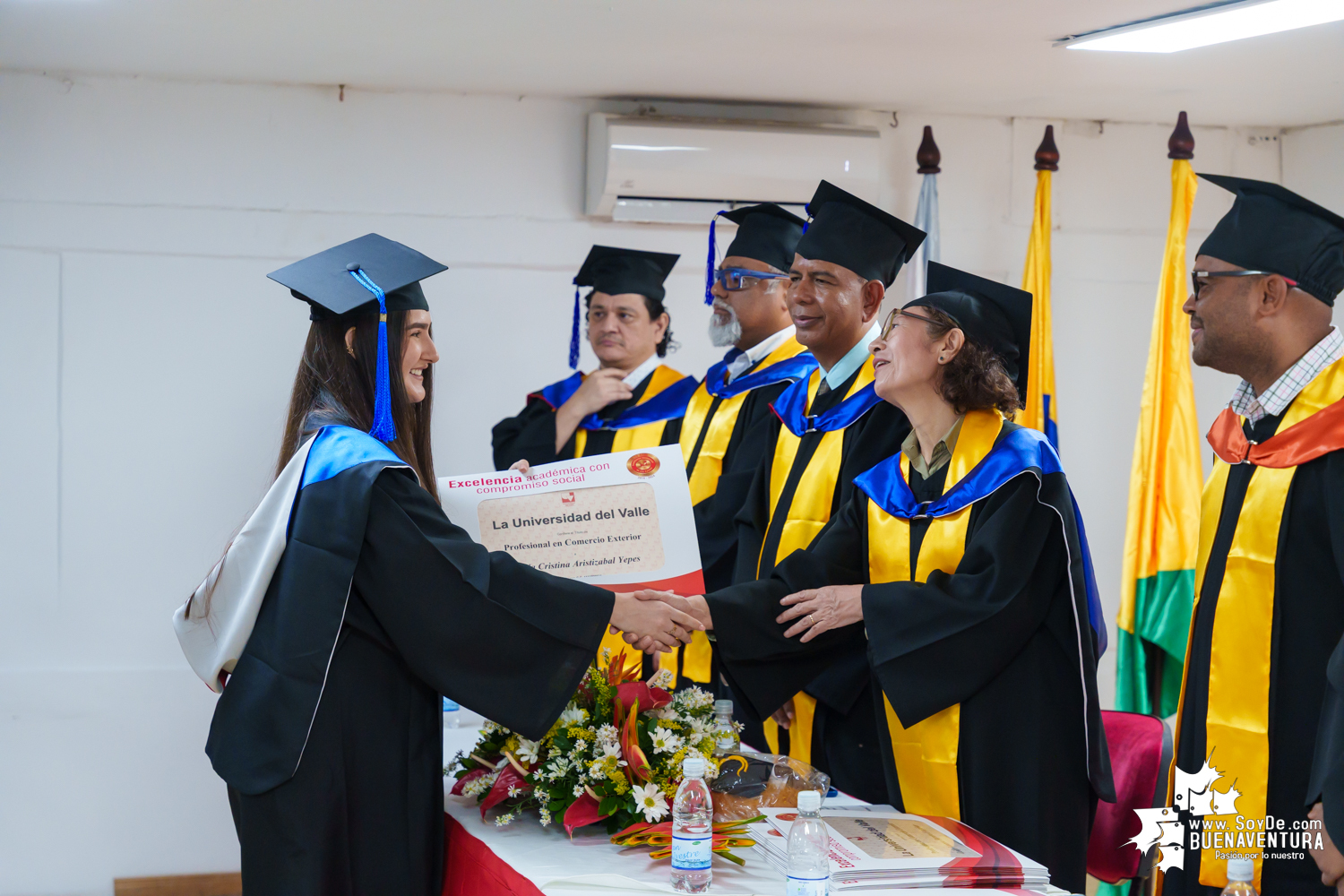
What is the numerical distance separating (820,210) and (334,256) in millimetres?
1460

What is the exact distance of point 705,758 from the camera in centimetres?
223

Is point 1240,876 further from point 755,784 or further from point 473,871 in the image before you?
point 473,871

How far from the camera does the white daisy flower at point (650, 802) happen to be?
217cm

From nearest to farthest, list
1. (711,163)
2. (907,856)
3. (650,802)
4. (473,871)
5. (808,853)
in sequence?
1. (808,853)
2. (907,856)
3. (650,802)
4. (473,871)
5. (711,163)

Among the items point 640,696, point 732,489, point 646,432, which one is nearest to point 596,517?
point 640,696

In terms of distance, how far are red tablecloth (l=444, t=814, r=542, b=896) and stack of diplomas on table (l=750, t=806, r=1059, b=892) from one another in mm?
453

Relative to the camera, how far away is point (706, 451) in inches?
160

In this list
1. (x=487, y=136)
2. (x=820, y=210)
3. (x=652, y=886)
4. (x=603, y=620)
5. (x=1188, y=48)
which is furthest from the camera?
(x=487, y=136)

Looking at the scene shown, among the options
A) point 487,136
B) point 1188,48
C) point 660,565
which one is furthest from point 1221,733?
point 487,136

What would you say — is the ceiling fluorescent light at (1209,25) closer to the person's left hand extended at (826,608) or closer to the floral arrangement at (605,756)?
the person's left hand extended at (826,608)

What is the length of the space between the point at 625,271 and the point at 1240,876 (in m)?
3.24

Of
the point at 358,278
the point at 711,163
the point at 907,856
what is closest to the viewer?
the point at 907,856

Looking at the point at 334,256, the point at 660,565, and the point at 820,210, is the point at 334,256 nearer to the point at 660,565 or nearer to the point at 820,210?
the point at 660,565

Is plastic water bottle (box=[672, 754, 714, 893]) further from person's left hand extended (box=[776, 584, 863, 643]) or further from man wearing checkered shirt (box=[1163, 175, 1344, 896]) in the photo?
man wearing checkered shirt (box=[1163, 175, 1344, 896])
